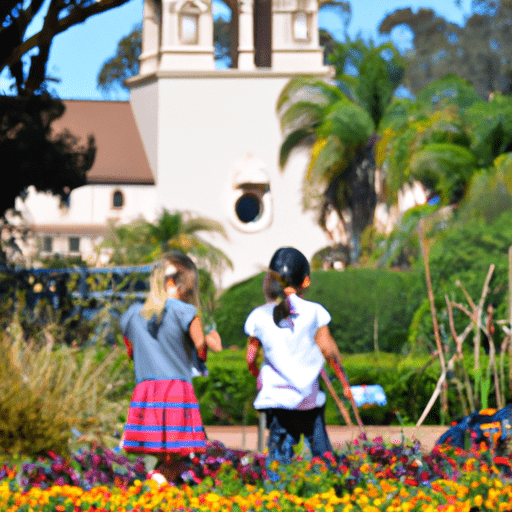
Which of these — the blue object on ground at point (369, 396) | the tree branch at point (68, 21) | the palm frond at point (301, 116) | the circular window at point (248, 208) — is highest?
the palm frond at point (301, 116)

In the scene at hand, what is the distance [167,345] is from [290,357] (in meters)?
0.74

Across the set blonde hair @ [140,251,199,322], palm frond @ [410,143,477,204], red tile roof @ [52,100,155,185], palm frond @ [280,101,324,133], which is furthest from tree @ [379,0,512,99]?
blonde hair @ [140,251,199,322]

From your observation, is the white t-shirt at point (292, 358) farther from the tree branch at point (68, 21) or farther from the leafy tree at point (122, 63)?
the leafy tree at point (122, 63)

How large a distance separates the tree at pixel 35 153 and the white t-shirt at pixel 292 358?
10416 mm

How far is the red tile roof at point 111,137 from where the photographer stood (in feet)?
78.1

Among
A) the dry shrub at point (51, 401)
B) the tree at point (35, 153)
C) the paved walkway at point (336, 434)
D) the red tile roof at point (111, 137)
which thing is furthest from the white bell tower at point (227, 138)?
the dry shrub at point (51, 401)

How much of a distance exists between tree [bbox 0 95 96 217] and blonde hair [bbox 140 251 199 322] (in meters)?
9.77

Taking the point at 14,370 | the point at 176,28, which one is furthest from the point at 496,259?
the point at 176,28

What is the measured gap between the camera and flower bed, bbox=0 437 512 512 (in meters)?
3.94

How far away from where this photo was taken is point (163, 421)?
4.66 meters

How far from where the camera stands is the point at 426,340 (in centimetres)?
952

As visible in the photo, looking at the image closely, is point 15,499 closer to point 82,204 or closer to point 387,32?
point 82,204

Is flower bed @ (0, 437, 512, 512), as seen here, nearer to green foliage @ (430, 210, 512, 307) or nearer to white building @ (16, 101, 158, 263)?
green foliage @ (430, 210, 512, 307)

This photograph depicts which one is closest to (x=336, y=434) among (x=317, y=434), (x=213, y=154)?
(x=317, y=434)
